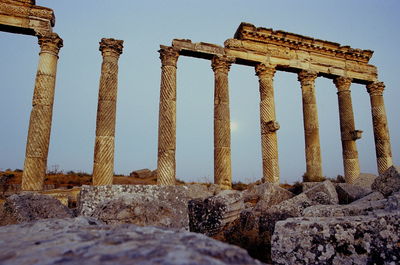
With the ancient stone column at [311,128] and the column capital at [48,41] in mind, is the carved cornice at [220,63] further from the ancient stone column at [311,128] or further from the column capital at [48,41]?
the column capital at [48,41]

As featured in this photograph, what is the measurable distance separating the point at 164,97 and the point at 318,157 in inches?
377

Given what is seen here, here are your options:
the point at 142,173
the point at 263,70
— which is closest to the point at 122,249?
the point at 263,70

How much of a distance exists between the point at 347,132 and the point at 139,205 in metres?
17.4

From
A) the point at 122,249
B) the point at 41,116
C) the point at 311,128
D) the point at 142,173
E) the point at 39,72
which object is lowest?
the point at 122,249

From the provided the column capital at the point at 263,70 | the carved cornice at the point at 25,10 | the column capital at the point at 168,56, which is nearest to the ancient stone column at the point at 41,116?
the carved cornice at the point at 25,10

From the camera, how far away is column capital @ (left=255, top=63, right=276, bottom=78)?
16.3 m

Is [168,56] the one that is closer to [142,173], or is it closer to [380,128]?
[380,128]

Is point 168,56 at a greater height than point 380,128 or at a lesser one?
greater

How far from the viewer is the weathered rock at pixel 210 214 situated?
502 centimetres

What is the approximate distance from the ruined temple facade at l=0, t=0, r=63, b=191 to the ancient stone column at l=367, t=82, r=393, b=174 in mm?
18803

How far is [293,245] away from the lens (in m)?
2.61

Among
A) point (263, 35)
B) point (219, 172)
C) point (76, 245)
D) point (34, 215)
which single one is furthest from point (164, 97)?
point (76, 245)

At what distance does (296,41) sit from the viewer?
17.0 metres

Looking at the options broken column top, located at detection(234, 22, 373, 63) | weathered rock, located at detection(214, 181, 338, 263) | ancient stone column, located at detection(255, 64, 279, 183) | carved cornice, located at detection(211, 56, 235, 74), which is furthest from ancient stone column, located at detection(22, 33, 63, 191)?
ancient stone column, located at detection(255, 64, 279, 183)
